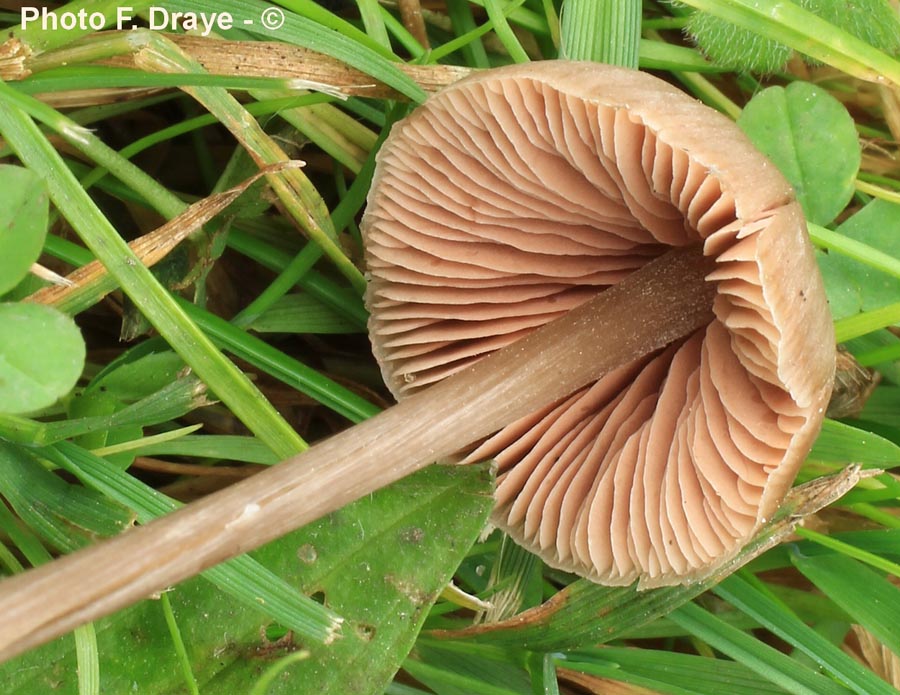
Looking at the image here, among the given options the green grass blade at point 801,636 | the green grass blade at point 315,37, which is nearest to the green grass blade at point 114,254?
the green grass blade at point 315,37

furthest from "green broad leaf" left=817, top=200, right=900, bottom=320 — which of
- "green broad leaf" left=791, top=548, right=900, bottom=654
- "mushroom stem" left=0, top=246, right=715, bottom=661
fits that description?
"green broad leaf" left=791, top=548, right=900, bottom=654

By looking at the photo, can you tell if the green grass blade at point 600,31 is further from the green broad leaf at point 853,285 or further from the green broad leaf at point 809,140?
the green broad leaf at point 853,285

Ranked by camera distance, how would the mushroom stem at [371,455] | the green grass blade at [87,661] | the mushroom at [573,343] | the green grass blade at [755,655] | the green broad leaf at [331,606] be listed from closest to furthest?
the mushroom stem at [371,455], the mushroom at [573,343], the green grass blade at [87,661], the green broad leaf at [331,606], the green grass blade at [755,655]

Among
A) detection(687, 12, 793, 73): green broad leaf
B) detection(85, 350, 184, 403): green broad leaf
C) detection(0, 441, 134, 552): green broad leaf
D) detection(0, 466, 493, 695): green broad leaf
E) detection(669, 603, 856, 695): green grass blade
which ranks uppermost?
detection(687, 12, 793, 73): green broad leaf

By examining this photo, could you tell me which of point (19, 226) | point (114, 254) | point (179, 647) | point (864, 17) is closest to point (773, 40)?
point (864, 17)

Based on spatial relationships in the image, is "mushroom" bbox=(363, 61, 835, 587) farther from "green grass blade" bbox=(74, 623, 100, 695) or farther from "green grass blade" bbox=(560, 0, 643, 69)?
"green grass blade" bbox=(74, 623, 100, 695)

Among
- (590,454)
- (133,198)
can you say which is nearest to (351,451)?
(590,454)
